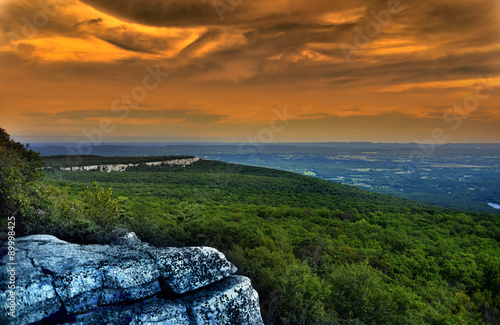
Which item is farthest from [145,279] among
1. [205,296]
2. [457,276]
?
[457,276]

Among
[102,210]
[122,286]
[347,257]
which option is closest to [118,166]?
[102,210]

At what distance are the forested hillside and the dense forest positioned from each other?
4.2 inches

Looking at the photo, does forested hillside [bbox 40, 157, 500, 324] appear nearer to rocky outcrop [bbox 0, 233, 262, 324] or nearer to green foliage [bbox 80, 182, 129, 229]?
green foliage [bbox 80, 182, 129, 229]

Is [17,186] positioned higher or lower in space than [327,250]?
higher

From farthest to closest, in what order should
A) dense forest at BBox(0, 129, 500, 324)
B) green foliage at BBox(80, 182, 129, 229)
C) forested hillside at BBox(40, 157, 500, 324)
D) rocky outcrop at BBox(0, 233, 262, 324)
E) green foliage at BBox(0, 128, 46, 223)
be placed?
forested hillside at BBox(40, 157, 500, 324), green foliage at BBox(80, 182, 129, 229), dense forest at BBox(0, 129, 500, 324), green foliage at BBox(0, 128, 46, 223), rocky outcrop at BBox(0, 233, 262, 324)

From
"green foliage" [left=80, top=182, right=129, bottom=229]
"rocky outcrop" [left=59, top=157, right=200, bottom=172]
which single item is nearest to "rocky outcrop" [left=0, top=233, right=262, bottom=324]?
"green foliage" [left=80, top=182, right=129, bottom=229]

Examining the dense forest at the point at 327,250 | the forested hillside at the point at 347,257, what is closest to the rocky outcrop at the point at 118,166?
the forested hillside at the point at 347,257

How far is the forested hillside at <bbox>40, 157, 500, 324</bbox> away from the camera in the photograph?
699 inches

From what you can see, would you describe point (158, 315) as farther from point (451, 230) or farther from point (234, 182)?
point (234, 182)

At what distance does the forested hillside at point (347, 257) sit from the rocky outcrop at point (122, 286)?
590 centimetres

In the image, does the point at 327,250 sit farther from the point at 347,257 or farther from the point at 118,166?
the point at 118,166

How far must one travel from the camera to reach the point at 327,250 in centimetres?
3164

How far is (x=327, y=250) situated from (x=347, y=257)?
2480 mm

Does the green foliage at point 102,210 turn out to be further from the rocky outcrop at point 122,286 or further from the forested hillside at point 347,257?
the rocky outcrop at point 122,286
